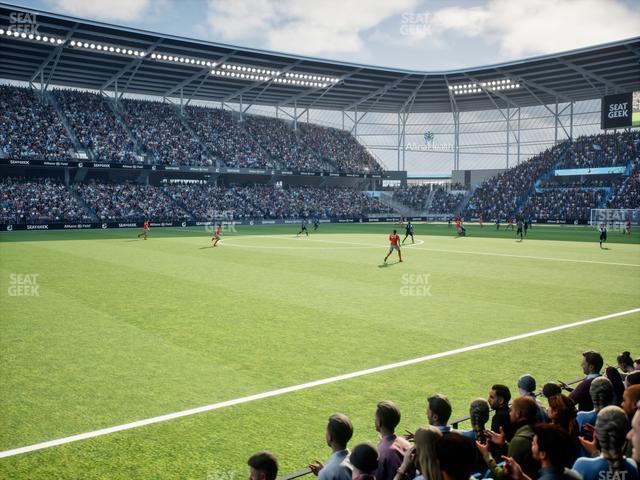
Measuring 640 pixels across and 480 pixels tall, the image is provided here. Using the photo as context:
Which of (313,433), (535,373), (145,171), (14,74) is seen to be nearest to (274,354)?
(313,433)

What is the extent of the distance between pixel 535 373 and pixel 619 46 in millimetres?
58147

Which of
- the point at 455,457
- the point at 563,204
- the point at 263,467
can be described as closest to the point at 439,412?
the point at 455,457

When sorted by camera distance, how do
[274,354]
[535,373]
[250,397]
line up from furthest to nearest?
[274,354] → [535,373] → [250,397]

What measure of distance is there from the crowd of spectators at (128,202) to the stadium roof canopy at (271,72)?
12.7 m

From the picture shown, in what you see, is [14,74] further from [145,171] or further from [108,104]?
[145,171]

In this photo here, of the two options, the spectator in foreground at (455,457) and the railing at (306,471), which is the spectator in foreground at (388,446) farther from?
the spectator in foreground at (455,457)

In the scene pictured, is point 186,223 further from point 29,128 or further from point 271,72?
point 271,72

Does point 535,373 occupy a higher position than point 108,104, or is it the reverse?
point 108,104

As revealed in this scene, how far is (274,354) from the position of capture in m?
10.3

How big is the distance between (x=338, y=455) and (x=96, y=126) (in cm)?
6330

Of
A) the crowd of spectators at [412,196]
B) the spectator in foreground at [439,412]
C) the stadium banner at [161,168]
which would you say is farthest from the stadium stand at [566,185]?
the spectator in foreground at [439,412]

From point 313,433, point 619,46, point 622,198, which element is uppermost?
point 619,46

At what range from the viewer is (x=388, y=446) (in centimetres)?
455

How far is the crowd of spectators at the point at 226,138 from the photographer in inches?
2704
